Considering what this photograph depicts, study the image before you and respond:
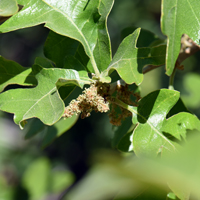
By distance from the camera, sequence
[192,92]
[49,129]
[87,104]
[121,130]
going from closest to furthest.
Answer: [87,104] < [121,130] < [49,129] < [192,92]

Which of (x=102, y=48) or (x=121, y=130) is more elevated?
(x=102, y=48)

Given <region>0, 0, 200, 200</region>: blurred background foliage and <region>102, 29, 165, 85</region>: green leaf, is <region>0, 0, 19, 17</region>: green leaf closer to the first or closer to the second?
<region>102, 29, 165, 85</region>: green leaf

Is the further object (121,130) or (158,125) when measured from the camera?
(121,130)

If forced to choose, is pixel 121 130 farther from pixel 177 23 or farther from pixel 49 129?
pixel 177 23

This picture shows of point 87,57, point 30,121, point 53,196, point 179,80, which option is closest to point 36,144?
point 179,80

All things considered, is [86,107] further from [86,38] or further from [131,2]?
[131,2]

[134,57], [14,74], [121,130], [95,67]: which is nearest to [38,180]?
[121,130]

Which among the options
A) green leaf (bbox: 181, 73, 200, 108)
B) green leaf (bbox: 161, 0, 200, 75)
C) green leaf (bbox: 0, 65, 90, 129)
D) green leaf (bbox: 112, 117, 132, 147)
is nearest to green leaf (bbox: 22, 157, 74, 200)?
green leaf (bbox: 112, 117, 132, 147)
